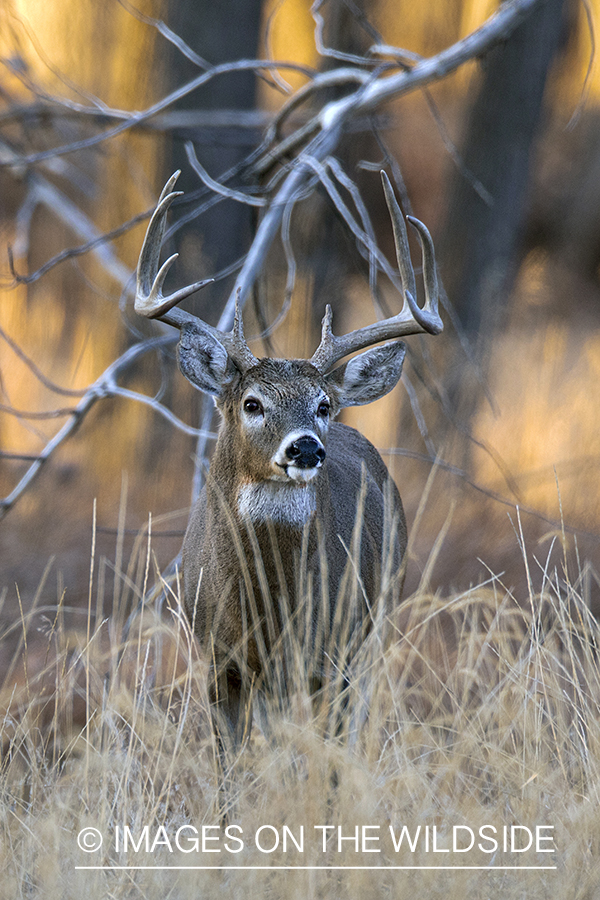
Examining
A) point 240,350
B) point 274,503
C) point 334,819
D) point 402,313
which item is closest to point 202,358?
point 240,350

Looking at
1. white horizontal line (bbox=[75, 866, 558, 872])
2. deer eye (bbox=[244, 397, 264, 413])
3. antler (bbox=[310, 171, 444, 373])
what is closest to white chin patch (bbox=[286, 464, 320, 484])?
deer eye (bbox=[244, 397, 264, 413])

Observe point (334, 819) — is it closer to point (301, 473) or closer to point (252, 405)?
point (301, 473)

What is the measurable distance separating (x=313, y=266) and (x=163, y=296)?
4689mm

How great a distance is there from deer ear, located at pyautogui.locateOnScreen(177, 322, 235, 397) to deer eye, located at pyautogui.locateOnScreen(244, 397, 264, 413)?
0.32m

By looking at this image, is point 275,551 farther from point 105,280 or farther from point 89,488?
point 105,280

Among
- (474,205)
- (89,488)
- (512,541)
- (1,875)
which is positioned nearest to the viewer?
(1,875)

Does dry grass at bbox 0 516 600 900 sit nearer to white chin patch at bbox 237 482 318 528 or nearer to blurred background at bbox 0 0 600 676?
white chin patch at bbox 237 482 318 528

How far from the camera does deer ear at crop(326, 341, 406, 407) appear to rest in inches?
192

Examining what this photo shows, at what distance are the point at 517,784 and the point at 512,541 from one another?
4986 mm

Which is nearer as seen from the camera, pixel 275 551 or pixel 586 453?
pixel 275 551

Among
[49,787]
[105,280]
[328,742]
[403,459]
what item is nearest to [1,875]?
[49,787]

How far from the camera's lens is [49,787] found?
161 inches

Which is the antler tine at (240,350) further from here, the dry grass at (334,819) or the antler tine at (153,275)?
the dry grass at (334,819)

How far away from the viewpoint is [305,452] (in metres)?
4.05
